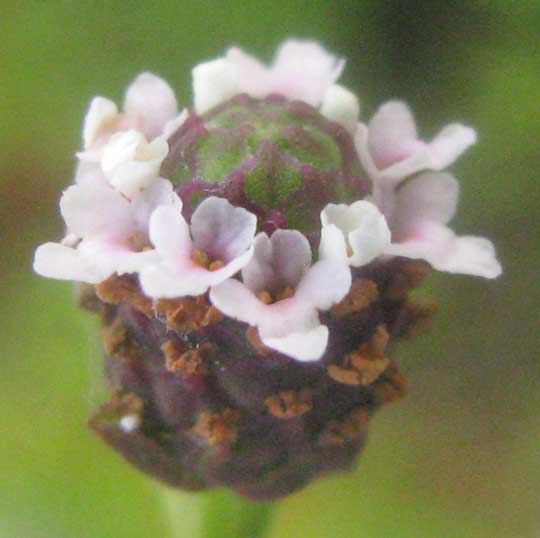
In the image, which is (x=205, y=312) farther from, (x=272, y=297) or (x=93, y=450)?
(x=93, y=450)

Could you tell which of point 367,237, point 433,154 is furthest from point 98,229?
point 433,154

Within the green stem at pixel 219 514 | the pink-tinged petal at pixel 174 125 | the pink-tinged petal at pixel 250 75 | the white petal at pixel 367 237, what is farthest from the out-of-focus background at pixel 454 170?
the white petal at pixel 367 237

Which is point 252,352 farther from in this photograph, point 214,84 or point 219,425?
point 214,84

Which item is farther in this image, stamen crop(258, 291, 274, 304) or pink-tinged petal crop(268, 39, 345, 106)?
pink-tinged petal crop(268, 39, 345, 106)

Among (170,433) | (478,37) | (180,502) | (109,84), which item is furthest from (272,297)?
(478,37)

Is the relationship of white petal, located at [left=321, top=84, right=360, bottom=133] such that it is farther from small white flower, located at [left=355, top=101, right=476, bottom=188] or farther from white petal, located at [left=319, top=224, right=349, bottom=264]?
white petal, located at [left=319, top=224, right=349, bottom=264]

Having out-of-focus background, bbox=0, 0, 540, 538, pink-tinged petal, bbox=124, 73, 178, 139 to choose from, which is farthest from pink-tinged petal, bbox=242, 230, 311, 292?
out-of-focus background, bbox=0, 0, 540, 538

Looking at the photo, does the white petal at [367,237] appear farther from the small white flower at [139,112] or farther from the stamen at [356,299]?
the small white flower at [139,112]
